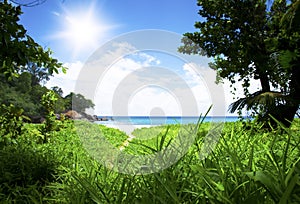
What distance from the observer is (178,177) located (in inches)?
48.8

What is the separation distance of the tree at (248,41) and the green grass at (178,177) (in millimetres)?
2916

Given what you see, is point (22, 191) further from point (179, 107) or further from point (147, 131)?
point (147, 131)

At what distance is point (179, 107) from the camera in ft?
7.93

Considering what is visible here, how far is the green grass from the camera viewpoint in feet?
3.22

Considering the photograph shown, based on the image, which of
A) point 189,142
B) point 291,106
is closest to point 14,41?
point 189,142

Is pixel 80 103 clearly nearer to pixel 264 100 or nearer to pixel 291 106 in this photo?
pixel 264 100

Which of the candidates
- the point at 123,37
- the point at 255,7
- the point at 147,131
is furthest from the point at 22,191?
the point at 255,7

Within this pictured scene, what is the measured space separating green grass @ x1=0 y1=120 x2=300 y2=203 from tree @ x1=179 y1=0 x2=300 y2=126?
2.92 metres

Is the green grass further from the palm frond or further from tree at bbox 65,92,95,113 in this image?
the palm frond

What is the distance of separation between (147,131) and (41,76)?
815 cm

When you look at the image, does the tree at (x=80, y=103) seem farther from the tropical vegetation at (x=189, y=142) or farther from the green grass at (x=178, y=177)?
the green grass at (x=178, y=177)

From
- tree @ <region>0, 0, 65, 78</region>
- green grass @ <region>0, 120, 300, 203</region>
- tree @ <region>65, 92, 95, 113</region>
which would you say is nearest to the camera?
green grass @ <region>0, 120, 300, 203</region>

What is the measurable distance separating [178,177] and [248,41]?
4.42 metres

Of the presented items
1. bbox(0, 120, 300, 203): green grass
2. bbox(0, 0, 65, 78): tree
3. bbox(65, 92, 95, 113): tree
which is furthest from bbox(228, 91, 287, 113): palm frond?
bbox(0, 0, 65, 78): tree
